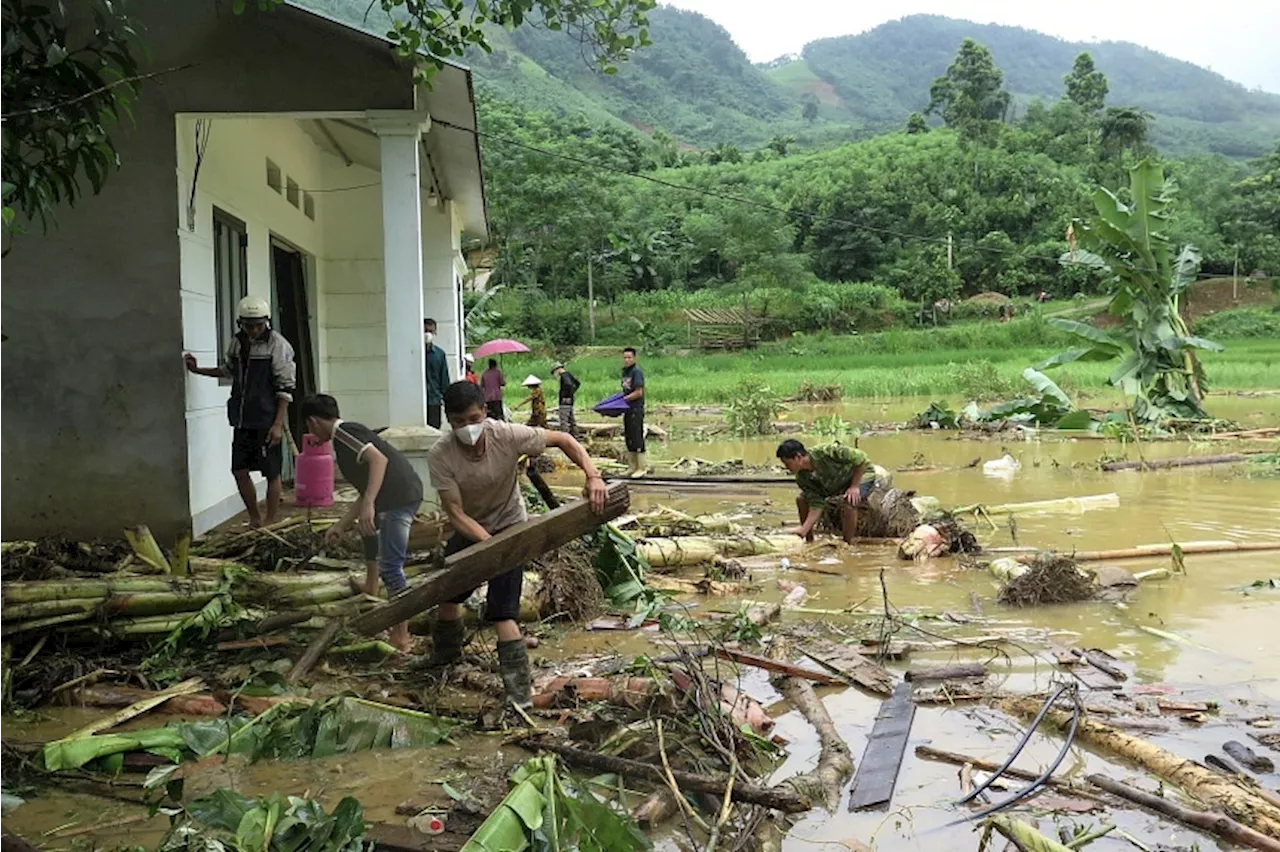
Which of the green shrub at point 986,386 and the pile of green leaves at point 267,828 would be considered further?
the green shrub at point 986,386

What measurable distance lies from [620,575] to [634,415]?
766cm

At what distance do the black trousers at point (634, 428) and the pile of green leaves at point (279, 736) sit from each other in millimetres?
10476

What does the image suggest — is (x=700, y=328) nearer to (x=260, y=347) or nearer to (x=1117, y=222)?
(x=1117, y=222)

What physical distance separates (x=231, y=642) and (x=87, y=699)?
2.45 ft

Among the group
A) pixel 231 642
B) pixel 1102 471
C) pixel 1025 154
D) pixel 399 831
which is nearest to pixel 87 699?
pixel 231 642

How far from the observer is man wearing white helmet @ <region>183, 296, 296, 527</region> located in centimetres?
792

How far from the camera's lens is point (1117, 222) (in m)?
19.1

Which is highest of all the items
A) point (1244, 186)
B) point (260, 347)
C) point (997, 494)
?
point (1244, 186)

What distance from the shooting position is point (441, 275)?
14.2 meters

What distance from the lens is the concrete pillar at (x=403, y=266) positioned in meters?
8.34

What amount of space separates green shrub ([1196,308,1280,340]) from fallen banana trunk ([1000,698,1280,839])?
145ft

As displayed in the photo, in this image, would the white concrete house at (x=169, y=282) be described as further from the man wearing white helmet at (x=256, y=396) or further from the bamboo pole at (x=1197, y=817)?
the bamboo pole at (x=1197, y=817)

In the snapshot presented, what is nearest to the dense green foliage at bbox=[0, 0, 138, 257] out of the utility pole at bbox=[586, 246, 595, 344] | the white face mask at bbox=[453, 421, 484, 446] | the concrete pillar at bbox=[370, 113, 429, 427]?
the white face mask at bbox=[453, 421, 484, 446]

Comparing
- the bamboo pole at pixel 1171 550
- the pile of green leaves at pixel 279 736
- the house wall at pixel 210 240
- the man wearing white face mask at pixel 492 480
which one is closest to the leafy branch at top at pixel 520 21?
the man wearing white face mask at pixel 492 480
